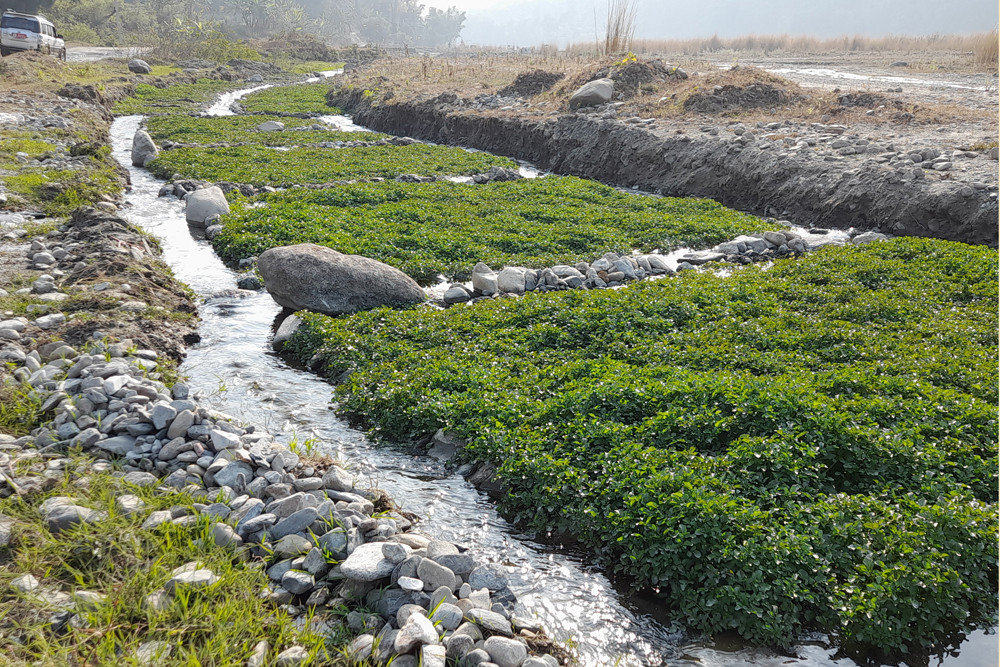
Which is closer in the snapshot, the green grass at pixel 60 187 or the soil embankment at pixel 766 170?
the soil embankment at pixel 766 170

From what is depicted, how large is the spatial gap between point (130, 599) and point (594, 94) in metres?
25.5

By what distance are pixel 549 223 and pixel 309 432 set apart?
930 centimetres

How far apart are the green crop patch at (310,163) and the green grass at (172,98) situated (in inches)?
536

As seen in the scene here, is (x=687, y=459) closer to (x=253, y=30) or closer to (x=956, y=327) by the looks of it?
(x=956, y=327)

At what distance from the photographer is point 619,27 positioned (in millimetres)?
33875

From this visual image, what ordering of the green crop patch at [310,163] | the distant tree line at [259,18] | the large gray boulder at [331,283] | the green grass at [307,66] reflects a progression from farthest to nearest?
1. the distant tree line at [259,18]
2. the green grass at [307,66]
3. the green crop patch at [310,163]
4. the large gray boulder at [331,283]

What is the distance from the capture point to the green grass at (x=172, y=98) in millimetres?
33153

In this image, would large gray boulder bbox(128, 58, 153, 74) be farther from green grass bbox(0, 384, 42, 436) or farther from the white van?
green grass bbox(0, 384, 42, 436)

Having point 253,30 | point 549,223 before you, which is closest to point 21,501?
point 549,223

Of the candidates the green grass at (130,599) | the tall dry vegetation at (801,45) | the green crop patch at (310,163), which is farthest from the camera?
the tall dry vegetation at (801,45)

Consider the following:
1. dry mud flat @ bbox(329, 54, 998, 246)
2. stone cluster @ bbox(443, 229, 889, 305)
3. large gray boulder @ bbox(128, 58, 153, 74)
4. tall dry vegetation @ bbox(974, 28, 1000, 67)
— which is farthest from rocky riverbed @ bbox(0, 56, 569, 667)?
large gray boulder @ bbox(128, 58, 153, 74)

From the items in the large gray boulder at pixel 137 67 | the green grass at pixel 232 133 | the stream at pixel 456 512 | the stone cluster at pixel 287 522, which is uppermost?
the large gray boulder at pixel 137 67

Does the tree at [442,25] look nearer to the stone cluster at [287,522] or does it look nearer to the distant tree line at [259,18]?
the distant tree line at [259,18]

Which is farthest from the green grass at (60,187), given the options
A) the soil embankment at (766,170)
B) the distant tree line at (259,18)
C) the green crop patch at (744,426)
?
the distant tree line at (259,18)
